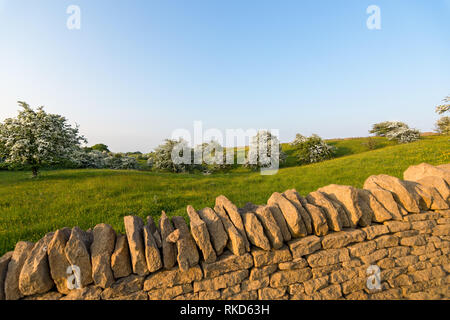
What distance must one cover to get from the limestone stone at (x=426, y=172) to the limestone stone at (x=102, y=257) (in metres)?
6.96

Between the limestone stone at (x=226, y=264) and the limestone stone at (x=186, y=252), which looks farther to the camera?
the limestone stone at (x=226, y=264)

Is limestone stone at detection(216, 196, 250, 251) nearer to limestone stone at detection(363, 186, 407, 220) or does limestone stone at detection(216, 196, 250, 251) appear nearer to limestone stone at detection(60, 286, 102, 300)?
limestone stone at detection(60, 286, 102, 300)

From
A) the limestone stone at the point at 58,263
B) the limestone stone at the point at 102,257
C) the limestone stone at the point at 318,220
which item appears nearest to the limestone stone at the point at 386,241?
the limestone stone at the point at 318,220

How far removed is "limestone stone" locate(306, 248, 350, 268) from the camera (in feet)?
10.9

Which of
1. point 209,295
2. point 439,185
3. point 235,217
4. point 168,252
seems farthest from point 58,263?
point 439,185

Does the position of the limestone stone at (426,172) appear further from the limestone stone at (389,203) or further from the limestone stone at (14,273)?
the limestone stone at (14,273)

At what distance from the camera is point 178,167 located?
3594 centimetres

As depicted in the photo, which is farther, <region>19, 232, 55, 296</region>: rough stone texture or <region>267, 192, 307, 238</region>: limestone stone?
<region>267, 192, 307, 238</region>: limestone stone

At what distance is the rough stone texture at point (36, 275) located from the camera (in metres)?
2.58

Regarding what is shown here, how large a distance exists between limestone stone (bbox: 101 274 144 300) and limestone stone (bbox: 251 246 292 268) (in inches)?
67.1

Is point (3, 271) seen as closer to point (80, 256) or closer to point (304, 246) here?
point (80, 256)

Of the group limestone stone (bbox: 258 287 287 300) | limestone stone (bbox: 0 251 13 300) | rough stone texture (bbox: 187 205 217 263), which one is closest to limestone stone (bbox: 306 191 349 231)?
limestone stone (bbox: 258 287 287 300)

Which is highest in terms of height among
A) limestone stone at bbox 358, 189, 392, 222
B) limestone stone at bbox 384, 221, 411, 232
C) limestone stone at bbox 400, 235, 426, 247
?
limestone stone at bbox 358, 189, 392, 222
